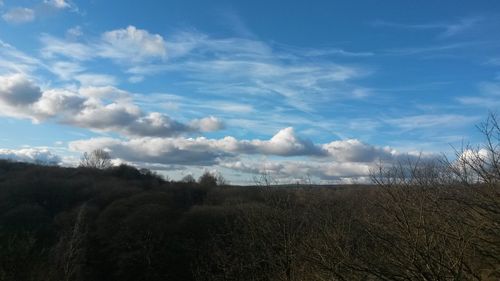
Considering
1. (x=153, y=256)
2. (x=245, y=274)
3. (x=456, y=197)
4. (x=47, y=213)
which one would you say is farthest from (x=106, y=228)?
(x=456, y=197)

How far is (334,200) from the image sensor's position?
37.0 m

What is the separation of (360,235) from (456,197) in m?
8.20

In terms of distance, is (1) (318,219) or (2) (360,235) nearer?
(2) (360,235)

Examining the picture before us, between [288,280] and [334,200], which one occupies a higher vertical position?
[334,200]

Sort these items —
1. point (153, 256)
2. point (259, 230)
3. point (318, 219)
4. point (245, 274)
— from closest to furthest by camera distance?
point (318, 219) → point (259, 230) → point (245, 274) → point (153, 256)

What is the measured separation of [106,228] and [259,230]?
33.9m

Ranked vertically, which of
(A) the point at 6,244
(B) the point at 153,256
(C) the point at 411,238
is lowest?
(B) the point at 153,256

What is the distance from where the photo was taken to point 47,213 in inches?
3142

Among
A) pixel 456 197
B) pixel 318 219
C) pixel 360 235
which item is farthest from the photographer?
pixel 318 219

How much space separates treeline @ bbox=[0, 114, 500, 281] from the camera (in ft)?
Result: 44.0

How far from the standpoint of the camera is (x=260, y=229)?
3366 cm

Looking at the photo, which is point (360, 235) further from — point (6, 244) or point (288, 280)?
point (6, 244)

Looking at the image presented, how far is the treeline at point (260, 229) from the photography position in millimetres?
13422

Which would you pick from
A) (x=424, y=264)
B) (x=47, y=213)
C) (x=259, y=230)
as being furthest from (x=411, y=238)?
(x=47, y=213)
